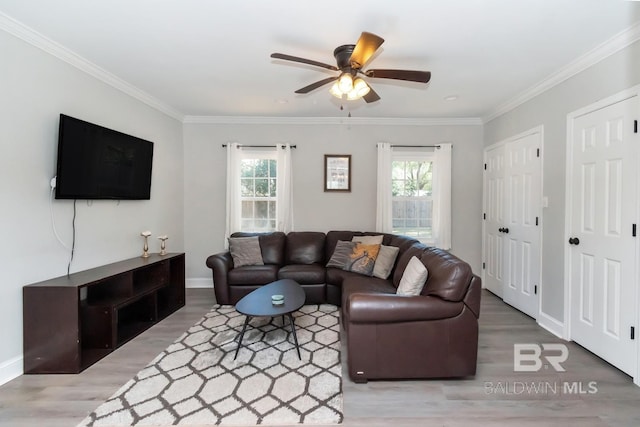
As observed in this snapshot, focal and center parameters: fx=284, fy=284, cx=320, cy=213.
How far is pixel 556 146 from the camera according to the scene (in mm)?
2877

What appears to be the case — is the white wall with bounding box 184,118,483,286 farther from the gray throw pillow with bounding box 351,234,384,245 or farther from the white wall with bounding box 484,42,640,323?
the white wall with bounding box 484,42,640,323

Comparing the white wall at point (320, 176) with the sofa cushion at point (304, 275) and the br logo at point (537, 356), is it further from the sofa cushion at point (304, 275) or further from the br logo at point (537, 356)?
the br logo at point (537, 356)

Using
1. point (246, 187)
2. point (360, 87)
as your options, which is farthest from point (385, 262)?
point (246, 187)

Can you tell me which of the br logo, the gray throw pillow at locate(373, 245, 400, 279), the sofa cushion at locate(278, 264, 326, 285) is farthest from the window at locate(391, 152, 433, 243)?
the br logo

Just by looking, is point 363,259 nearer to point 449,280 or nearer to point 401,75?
point 449,280

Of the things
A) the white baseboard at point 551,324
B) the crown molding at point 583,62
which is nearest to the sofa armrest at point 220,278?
the white baseboard at point 551,324

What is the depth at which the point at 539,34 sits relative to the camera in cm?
216

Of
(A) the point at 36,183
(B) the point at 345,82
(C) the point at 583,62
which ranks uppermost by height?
(C) the point at 583,62

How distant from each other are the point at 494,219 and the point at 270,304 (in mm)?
3367

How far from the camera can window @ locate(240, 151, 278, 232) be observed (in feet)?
14.6

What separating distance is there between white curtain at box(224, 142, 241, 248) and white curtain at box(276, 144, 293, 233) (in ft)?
2.08

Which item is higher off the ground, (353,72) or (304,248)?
(353,72)

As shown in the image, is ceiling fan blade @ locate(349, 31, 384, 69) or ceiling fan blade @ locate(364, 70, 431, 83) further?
ceiling fan blade @ locate(364, 70, 431, 83)

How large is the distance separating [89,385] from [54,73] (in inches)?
99.1
